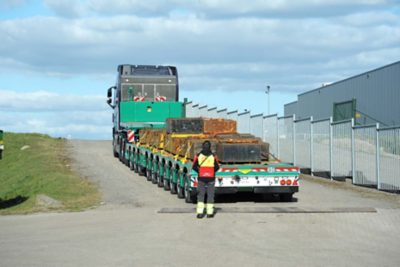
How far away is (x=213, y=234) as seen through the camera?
528 inches

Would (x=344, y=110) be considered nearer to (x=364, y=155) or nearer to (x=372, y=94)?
(x=372, y=94)

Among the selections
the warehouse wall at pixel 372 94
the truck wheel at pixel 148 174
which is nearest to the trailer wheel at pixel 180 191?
the truck wheel at pixel 148 174

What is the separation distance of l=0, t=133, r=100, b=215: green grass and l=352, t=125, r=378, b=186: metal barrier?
8.55 metres

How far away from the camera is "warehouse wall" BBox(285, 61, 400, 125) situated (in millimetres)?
49750

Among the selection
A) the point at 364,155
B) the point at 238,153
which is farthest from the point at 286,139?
the point at 238,153

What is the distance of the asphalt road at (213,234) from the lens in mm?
11016

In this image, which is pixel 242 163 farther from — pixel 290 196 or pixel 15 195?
pixel 15 195

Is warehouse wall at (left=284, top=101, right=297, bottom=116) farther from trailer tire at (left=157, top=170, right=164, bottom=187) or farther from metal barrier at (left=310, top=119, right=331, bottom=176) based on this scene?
trailer tire at (left=157, top=170, right=164, bottom=187)

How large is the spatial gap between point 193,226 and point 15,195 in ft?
41.2

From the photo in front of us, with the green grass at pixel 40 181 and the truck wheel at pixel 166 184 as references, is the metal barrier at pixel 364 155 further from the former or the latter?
the green grass at pixel 40 181

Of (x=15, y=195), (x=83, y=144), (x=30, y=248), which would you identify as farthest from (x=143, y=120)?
(x=30, y=248)

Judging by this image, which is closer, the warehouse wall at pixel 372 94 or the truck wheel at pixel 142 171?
the truck wheel at pixel 142 171

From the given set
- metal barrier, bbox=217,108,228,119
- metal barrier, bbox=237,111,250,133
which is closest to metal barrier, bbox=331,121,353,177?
metal barrier, bbox=237,111,250,133

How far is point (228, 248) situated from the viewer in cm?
1184
